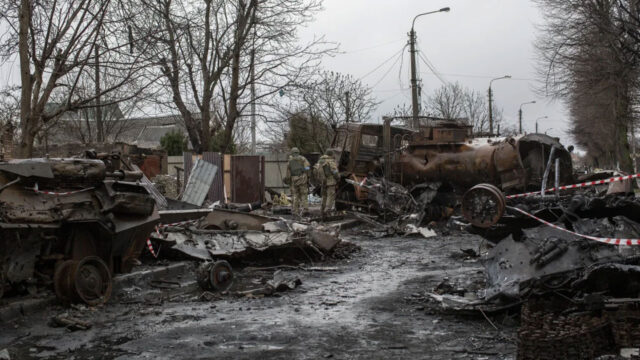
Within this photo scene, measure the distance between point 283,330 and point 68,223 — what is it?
274 centimetres

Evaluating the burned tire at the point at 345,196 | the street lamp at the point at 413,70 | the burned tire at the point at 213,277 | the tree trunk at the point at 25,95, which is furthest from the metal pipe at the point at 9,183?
the street lamp at the point at 413,70

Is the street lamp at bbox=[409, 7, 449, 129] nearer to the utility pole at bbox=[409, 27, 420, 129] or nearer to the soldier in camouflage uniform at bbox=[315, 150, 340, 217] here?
the utility pole at bbox=[409, 27, 420, 129]

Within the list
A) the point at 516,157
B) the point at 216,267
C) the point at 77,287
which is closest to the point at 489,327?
the point at 216,267

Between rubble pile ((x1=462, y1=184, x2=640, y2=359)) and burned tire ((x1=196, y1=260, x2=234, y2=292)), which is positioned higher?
rubble pile ((x1=462, y1=184, x2=640, y2=359))

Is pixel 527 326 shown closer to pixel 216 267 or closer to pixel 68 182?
pixel 216 267

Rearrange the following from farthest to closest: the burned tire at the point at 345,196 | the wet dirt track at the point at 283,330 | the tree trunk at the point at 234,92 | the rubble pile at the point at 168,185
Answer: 1. the tree trunk at the point at 234,92
2. the rubble pile at the point at 168,185
3. the burned tire at the point at 345,196
4. the wet dirt track at the point at 283,330

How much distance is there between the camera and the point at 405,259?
34.8 feet

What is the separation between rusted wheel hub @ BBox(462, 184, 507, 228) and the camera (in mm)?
6987

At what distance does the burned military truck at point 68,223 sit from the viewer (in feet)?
20.4

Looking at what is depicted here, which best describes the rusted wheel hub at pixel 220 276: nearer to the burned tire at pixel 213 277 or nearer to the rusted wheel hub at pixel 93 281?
the burned tire at pixel 213 277

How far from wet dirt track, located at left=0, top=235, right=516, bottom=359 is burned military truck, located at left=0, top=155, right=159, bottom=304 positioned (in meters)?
0.41

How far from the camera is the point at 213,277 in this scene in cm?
767

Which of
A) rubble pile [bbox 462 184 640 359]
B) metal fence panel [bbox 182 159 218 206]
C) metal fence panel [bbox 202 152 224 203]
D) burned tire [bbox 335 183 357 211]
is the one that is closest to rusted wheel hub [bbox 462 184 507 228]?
rubble pile [bbox 462 184 640 359]

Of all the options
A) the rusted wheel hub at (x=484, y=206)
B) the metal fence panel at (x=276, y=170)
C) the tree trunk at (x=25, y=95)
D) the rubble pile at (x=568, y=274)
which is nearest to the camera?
the rubble pile at (x=568, y=274)
